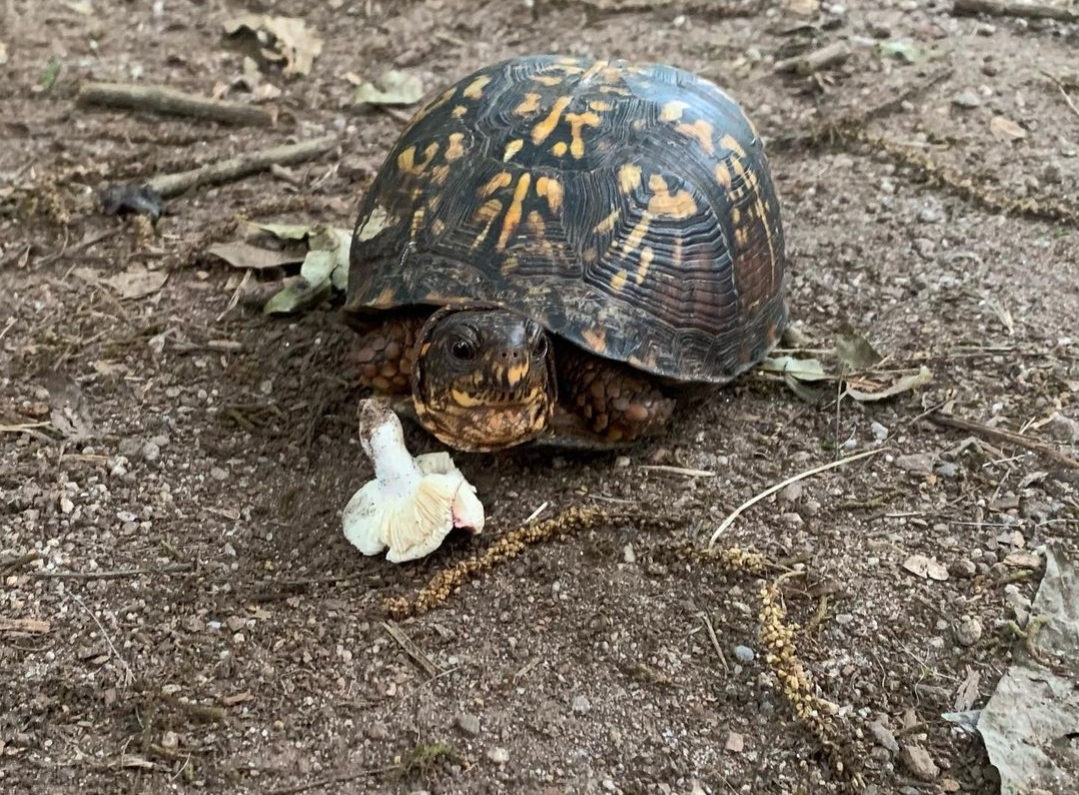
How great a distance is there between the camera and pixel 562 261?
2451 mm

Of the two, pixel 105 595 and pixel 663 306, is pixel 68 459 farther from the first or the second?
pixel 663 306

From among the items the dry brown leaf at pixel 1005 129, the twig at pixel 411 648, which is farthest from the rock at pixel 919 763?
the dry brown leaf at pixel 1005 129

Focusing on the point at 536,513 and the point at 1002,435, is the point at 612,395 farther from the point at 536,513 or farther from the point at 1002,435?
the point at 1002,435

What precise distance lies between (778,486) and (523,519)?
651 millimetres

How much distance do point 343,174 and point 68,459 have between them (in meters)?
1.73

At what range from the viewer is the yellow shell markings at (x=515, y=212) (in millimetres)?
2471

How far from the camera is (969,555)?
2.34 m

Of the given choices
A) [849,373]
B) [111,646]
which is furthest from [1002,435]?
[111,646]

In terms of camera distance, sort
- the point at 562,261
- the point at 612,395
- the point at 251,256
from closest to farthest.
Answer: the point at 562,261, the point at 612,395, the point at 251,256

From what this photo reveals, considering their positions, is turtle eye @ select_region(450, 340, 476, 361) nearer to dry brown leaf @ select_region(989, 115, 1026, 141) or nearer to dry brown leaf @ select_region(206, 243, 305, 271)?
dry brown leaf @ select_region(206, 243, 305, 271)

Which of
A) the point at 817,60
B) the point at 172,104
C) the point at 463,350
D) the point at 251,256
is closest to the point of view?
the point at 463,350

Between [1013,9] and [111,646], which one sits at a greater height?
[1013,9]

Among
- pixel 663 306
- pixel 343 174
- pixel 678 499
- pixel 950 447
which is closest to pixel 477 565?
pixel 678 499

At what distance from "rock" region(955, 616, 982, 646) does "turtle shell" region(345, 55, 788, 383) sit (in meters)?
0.83
